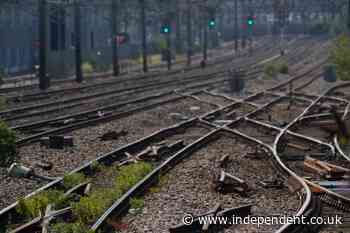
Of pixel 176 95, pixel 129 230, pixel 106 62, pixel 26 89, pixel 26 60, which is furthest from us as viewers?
pixel 106 62

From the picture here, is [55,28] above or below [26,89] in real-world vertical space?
above

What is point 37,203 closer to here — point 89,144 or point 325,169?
point 325,169

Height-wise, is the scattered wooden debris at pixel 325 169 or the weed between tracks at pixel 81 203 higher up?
the weed between tracks at pixel 81 203

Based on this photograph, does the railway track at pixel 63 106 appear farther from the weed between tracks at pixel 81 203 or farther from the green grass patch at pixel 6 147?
the weed between tracks at pixel 81 203

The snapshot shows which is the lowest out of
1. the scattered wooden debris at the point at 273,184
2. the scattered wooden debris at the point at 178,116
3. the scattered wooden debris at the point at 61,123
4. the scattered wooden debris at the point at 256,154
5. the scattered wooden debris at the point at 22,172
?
the scattered wooden debris at the point at 178,116

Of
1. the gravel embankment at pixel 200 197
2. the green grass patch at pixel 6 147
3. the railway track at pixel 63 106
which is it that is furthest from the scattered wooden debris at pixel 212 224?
the railway track at pixel 63 106

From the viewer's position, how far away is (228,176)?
40.5ft

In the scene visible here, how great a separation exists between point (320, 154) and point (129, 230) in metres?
7.26

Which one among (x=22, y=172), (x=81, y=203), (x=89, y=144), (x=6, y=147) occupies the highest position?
(x=6, y=147)

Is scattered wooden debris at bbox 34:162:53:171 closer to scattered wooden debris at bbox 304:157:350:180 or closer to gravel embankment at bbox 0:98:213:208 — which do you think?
gravel embankment at bbox 0:98:213:208

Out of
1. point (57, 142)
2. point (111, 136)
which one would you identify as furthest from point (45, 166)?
point (111, 136)

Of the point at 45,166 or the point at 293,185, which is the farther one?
the point at 45,166

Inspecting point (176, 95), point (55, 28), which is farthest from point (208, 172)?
point (55, 28)

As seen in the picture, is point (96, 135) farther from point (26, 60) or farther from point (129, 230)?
point (26, 60)
